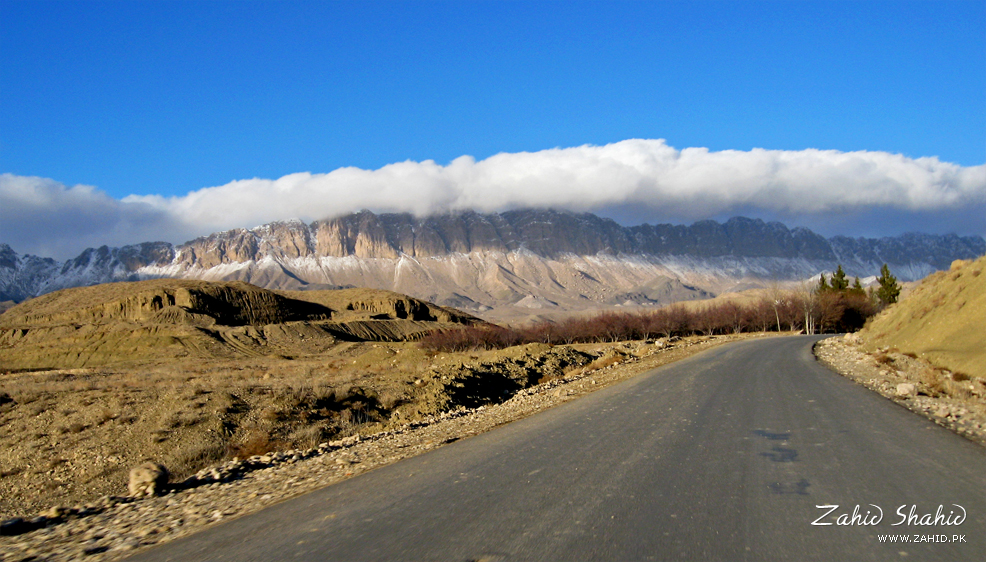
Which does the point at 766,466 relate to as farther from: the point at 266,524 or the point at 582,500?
the point at 266,524

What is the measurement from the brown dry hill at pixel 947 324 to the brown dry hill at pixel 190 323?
203 feet

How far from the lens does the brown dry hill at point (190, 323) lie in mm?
72000

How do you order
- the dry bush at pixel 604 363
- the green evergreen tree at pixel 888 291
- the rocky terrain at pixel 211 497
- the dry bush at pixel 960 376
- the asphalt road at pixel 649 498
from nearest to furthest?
the asphalt road at pixel 649 498 → the rocky terrain at pixel 211 497 → the dry bush at pixel 960 376 → the dry bush at pixel 604 363 → the green evergreen tree at pixel 888 291

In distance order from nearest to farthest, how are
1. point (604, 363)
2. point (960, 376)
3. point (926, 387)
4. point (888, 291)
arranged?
point (926, 387), point (960, 376), point (604, 363), point (888, 291)

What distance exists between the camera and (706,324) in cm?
9675

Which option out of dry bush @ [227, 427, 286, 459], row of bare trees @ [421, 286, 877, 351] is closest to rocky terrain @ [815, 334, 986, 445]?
dry bush @ [227, 427, 286, 459]

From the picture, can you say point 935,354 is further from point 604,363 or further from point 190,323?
point 190,323

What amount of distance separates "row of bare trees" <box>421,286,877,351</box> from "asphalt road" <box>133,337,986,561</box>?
220 feet

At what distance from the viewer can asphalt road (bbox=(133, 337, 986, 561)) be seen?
536 centimetres

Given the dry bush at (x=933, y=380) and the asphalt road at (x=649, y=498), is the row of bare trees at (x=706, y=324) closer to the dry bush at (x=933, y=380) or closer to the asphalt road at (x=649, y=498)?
the dry bush at (x=933, y=380)

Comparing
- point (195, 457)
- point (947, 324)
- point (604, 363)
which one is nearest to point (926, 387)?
point (947, 324)

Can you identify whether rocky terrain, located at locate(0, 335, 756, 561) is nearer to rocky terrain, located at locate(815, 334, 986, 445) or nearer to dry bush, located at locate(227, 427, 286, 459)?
dry bush, located at locate(227, 427, 286, 459)

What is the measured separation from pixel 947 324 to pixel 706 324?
75.7m

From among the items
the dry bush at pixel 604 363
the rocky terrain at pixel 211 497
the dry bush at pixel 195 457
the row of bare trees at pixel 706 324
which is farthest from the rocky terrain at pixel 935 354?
the row of bare trees at pixel 706 324
